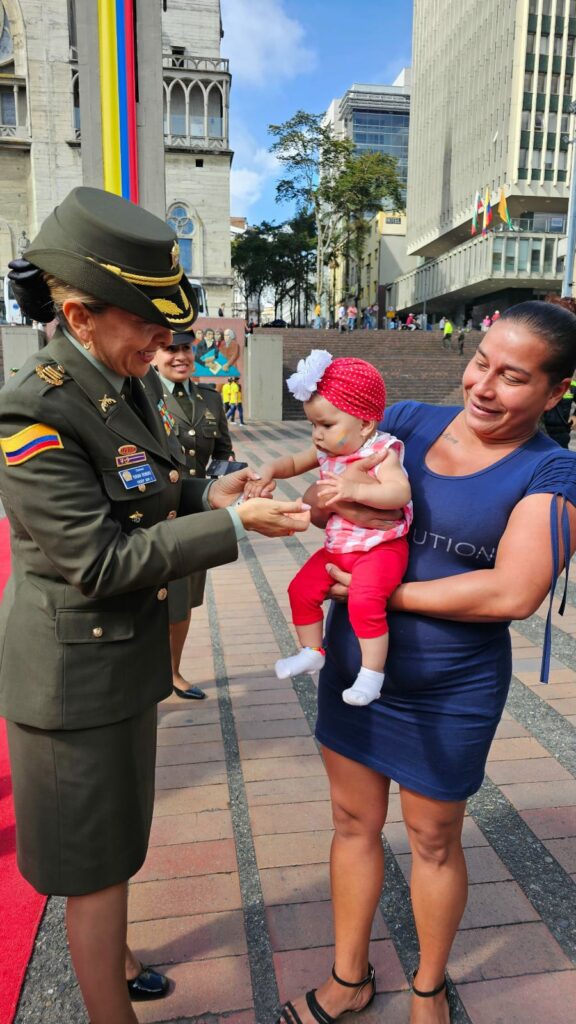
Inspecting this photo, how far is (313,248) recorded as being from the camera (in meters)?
52.8

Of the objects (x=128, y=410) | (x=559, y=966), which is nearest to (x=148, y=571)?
(x=128, y=410)

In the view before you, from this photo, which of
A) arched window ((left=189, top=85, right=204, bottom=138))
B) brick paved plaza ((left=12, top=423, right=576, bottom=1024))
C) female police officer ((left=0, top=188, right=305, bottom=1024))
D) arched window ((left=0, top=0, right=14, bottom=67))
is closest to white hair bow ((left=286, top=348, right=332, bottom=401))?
female police officer ((left=0, top=188, right=305, bottom=1024))

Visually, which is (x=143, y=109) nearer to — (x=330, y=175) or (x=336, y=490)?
(x=336, y=490)

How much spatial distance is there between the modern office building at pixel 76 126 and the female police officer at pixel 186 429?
39.6 meters

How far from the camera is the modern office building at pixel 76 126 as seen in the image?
4166 cm

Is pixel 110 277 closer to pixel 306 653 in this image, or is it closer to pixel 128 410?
pixel 128 410

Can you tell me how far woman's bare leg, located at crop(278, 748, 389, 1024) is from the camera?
1967mm

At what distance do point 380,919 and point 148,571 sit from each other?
1.63 meters

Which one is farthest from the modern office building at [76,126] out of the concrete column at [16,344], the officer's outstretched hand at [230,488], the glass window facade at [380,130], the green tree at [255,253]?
the glass window facade at [380,130]

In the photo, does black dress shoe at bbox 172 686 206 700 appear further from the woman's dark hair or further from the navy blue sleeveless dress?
the woman's dark hair

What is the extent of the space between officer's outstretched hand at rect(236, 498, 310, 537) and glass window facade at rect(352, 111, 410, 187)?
117 meters

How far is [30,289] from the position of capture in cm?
159

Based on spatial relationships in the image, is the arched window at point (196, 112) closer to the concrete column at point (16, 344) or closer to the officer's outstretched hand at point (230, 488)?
the concrete column at point (16, 344)

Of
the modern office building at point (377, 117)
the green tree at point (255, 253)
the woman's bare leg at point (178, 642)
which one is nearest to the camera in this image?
the woman's bare leg at point (178, 642)
